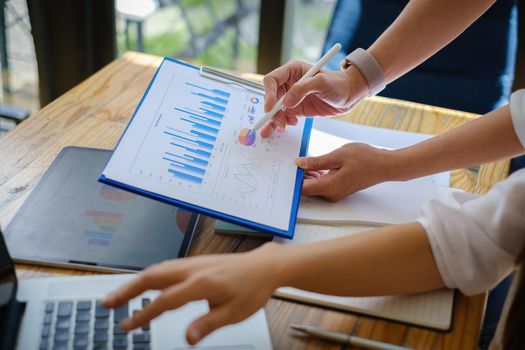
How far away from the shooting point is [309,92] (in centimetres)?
93

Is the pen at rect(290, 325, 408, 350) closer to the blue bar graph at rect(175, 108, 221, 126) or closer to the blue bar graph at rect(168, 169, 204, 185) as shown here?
the blue bar graph at rect(168, 169, 204, 185)

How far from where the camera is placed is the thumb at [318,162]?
0.87 meters

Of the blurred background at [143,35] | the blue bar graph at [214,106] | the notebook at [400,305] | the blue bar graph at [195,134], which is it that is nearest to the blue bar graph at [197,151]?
the blue bar graph at [195,134]

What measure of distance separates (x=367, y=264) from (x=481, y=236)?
134 mm

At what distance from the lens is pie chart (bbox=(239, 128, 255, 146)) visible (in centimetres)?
88

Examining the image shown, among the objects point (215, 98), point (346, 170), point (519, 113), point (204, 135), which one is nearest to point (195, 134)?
point (204, 135)

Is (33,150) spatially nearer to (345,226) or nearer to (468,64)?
(345,226)

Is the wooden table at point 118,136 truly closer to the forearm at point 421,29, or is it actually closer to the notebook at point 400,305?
the notebook at point 400,305

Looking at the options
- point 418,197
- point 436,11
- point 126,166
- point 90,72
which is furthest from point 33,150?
point 90,72

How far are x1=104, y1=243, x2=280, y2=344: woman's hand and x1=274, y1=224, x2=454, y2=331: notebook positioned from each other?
0.11 m

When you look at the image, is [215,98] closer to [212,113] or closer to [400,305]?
[212,113]

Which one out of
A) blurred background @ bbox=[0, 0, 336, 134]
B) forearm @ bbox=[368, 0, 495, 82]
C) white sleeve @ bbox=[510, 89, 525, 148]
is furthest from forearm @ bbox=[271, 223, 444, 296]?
blurred background @ bbox=[0, 0, 336, 134]

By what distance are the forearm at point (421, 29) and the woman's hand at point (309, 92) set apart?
63mm

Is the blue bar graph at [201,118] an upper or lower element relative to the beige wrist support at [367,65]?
lower
